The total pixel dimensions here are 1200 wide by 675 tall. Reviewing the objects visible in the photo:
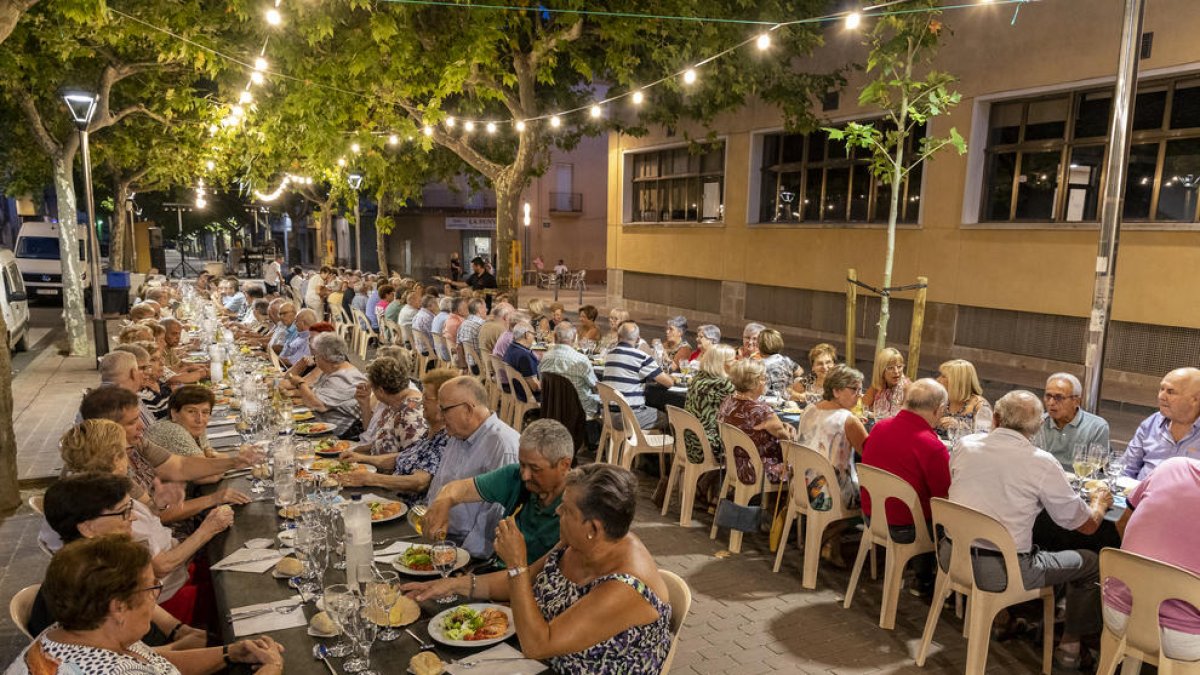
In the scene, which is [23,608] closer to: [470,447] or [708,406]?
[470,447]

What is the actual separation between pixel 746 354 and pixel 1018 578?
4.15 metres

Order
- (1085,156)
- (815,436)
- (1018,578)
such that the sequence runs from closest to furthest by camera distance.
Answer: (1018,578)
(815,436)
(1085,156)

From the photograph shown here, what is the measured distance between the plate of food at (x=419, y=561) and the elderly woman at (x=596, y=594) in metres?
0.57

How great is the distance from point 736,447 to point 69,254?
12.9 meters

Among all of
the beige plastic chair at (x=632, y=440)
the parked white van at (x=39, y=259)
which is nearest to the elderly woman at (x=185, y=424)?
the beige plastic chair at (x=632, y=440)

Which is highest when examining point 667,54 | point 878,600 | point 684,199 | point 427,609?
point 667,54

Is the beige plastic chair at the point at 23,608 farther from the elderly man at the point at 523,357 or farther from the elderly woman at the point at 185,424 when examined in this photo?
the elderly man at the point at 523,357

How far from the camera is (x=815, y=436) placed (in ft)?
16.8

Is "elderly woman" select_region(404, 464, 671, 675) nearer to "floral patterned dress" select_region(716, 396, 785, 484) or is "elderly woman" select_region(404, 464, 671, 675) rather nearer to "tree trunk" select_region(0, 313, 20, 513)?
"floral patterned dress" select_region(716, 396, 785, 484)

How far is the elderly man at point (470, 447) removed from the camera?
3543 mm

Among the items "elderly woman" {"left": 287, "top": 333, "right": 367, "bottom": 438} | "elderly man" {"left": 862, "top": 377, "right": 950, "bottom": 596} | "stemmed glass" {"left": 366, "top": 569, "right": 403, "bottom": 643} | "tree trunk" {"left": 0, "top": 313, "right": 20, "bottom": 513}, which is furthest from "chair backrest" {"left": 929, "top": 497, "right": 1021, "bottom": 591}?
"tree trunk" {"left": 0, "top": 313, "right": 20, "bottom": 513}

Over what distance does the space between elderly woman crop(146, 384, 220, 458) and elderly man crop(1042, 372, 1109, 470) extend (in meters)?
5.32

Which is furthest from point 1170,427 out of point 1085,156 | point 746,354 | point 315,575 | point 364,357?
point 364,357

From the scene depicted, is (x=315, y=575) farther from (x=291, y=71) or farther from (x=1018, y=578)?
(x=291, y=71)
